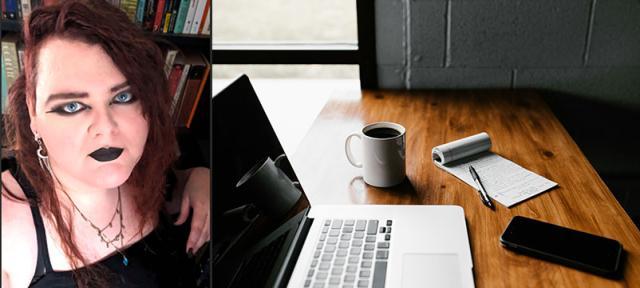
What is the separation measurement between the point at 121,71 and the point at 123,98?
2 cm

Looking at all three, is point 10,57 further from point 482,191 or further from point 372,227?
point 482,191

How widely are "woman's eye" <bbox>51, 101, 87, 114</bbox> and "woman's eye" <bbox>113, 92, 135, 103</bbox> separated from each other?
0.10ft

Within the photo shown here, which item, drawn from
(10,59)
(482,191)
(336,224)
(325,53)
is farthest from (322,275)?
(325,53)

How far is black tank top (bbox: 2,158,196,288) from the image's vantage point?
1.87 feet

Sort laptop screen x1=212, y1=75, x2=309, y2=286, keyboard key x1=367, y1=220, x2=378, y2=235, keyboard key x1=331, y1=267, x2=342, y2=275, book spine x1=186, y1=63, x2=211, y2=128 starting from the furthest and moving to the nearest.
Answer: keyboard key x1=367, y1=220, x2=378, y2=235
keyboard key x1=331, y1=267, x2=342, y2=275
laptop screen x1=212, y1=75, x2=309, y2=286
book spine x1=186, y1=63, x2=211, y2=128

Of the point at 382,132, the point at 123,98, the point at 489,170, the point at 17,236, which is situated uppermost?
the point at 123,98

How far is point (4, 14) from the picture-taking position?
0.50 metres

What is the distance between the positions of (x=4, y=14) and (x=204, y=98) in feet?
0.65

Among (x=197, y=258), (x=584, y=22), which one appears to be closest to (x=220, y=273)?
(x=197, y=258)

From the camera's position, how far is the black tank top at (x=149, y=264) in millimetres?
569

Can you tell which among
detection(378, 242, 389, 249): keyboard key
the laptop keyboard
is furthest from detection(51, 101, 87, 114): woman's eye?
detection(378, 242, 389, 249): keyboard key

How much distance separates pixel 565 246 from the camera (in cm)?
85

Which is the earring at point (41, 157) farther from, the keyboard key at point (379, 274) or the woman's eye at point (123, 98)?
the keyboard key at point (379, 274)

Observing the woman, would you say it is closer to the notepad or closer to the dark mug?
the dark mug
